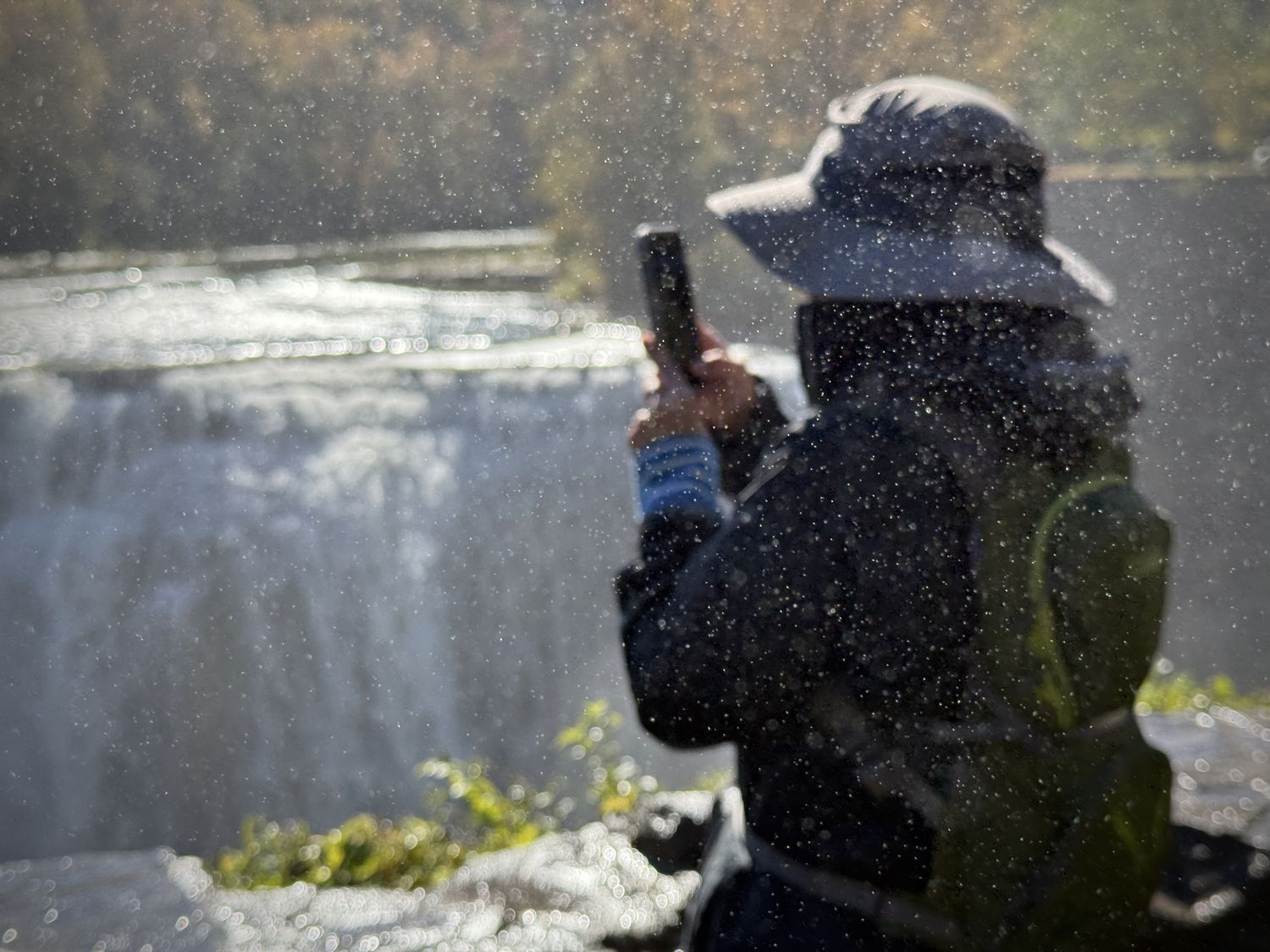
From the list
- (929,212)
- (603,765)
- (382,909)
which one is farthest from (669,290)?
(603,765)

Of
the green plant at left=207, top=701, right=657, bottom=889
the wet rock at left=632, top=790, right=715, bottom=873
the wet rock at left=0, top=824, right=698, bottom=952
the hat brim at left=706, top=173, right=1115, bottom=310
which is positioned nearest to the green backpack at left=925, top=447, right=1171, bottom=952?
the hat brim at left=706, top=173, right=1115, bottom=310

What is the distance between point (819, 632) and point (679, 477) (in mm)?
275

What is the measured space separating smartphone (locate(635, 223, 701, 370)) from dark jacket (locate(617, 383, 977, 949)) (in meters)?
0.27

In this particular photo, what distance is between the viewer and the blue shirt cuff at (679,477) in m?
1.35

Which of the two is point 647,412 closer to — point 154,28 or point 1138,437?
point 1138,437

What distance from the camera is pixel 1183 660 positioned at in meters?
7.85

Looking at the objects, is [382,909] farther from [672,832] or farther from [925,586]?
[925,586]

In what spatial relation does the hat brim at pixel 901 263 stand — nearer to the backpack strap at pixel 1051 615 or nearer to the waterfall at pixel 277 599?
the backpack strap at pixel 1051 615

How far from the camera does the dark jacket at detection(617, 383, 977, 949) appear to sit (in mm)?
1126

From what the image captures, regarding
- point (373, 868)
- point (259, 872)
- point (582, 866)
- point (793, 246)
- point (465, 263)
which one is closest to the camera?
point (793, 246)

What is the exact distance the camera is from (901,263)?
47.9 inches

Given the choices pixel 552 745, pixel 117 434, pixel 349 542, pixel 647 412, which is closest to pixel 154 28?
pixel 117 434

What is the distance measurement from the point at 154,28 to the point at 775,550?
927 cm

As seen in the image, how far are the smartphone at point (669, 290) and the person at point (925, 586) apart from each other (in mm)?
137
